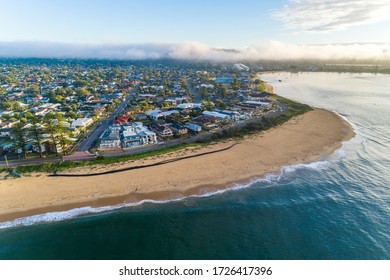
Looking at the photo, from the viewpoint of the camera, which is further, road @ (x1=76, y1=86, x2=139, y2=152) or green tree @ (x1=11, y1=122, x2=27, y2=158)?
road @ (x1=76, y1=86, x2=139, y2=152)

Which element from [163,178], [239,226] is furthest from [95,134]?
[239,226]

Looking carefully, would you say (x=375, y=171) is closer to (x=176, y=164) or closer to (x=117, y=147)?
(x=176, y=164)

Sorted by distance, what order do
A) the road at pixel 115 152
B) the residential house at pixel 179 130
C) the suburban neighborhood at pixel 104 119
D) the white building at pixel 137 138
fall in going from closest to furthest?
1. the road at pixel 115 152
2. the suburban neighborhood at pixel 104 119
3. the white building at pixel 137 138
4. the residential house at pixel 179 130

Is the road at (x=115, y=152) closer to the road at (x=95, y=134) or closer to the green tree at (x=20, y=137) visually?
the road at (x=95, y=134)

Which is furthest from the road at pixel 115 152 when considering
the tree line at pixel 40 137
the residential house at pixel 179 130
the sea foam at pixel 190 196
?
the sea foam at pixel 190 196


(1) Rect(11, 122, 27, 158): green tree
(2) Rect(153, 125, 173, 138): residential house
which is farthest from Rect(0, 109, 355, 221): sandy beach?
(2) Rect(153, 125, 173, 138): residential house

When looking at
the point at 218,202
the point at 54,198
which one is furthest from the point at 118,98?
the point at 218,202

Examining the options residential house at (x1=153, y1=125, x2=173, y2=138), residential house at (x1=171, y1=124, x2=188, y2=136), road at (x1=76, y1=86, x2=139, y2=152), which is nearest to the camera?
road at (x1=76, y1=86, x2=139, y2=152)

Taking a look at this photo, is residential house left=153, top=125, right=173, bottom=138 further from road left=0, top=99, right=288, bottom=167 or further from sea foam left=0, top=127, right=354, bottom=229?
sea foam left=0, top=127, right=354, bottom=229
